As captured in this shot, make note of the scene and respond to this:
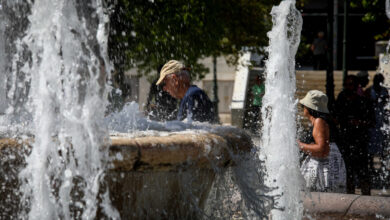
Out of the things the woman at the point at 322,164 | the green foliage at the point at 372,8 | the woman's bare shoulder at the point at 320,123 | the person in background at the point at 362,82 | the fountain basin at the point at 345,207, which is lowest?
the fountain basin at the point at 345,207

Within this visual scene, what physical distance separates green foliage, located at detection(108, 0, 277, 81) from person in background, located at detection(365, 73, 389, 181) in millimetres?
4614

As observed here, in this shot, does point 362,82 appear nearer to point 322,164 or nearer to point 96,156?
point 322,164

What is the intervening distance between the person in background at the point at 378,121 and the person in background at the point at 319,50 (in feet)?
22.7

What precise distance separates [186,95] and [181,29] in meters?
9.92

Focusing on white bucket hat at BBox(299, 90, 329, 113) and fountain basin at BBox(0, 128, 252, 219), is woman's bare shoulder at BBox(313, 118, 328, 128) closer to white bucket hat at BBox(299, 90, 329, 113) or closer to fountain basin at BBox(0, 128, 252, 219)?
white bucket hat at BBox(299, 90, 329, 113)

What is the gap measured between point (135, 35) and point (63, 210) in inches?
451

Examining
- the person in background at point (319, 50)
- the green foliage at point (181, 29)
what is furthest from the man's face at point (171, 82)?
the person in background at point (319, 50)

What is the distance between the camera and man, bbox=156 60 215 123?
5859 millimetres

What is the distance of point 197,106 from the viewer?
5.87 metres

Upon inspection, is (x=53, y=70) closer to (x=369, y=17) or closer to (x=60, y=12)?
(x=60, y=12)

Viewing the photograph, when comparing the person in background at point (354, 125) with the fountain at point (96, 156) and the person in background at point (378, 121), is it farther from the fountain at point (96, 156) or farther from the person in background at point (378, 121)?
the fountain at point (96, 156)

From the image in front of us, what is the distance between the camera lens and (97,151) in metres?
3.75

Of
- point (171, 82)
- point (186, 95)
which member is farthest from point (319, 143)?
point (171, 82)

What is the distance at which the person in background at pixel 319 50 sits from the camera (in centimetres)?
1962
